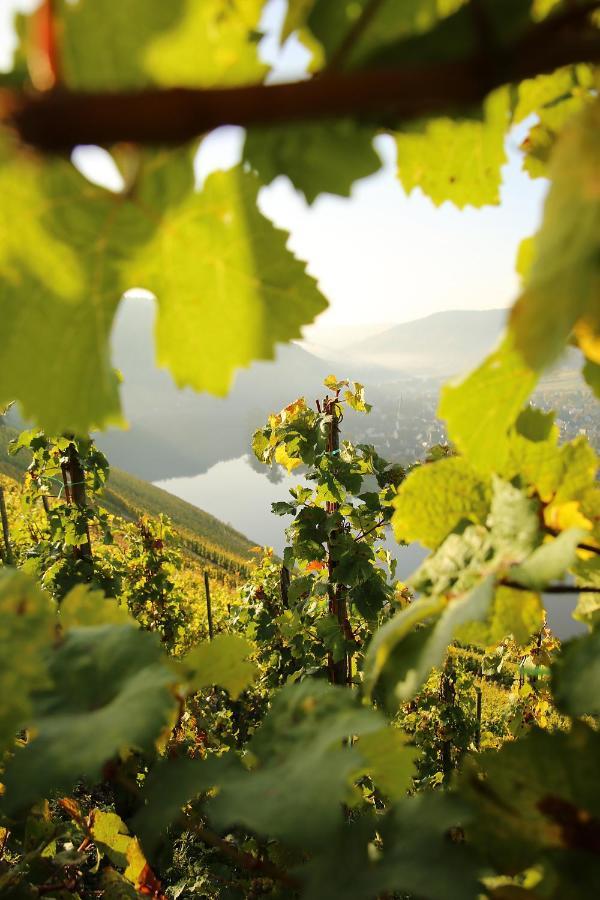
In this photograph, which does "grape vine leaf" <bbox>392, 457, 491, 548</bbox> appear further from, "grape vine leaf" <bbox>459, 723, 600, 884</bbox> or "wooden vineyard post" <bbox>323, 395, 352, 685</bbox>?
"wooden vineyard post" <bbox>323, 395, 352, 685</bbox>

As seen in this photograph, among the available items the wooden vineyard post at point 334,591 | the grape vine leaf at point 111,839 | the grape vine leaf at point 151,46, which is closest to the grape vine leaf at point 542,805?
the grape vine leaf at point 151,46

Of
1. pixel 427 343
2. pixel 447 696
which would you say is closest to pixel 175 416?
pixel 427 343

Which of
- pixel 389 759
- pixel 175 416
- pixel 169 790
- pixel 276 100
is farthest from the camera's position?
pixel 175 416

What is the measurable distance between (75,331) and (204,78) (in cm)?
23

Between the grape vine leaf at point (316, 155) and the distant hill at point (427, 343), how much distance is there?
113 m

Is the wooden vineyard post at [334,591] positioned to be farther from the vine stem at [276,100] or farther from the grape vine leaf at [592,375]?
the vine stem at [276,100]

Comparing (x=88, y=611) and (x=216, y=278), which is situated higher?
(x=216, y=278)

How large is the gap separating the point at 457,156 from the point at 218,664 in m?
0.59

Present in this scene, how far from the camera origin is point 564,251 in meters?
0.28

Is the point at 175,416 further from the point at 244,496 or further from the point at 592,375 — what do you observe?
the point at 592,375

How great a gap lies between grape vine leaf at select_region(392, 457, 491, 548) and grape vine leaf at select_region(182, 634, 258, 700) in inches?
9.8

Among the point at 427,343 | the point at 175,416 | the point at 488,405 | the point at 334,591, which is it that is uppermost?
the point at 427,343

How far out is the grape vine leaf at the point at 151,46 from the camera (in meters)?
0.37

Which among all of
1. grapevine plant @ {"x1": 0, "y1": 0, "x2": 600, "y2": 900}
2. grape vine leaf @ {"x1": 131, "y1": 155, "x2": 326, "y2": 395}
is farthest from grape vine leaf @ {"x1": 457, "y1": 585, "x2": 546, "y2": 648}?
grape vine leaf @ {"x1": 131, "y1": 155, "x2": 326, "y2": 395}
